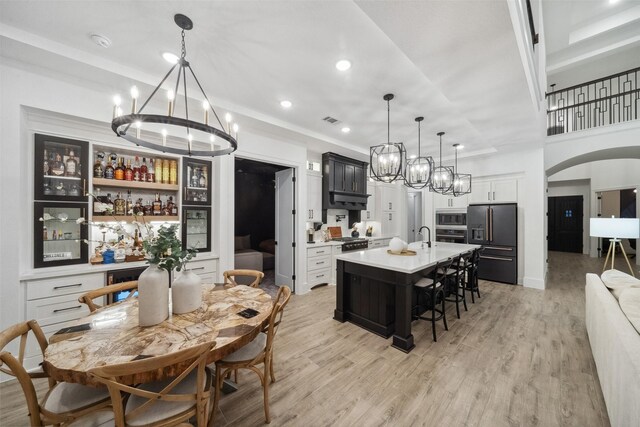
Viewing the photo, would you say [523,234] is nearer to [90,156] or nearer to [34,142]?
[90,156]

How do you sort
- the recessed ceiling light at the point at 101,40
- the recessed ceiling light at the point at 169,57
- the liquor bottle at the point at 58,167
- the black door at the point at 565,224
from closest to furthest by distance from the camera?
the recessed ceiling light at the point at 101,40 → the recessed ceiling light at the point at 169,57 → the liquor bottle at the point at 58,167 → the black door at the point at 565,224

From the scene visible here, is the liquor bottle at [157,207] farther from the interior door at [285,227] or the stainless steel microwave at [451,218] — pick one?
the stainless steel microwave at [451,218]

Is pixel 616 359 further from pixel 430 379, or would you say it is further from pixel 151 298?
pixel 151 298

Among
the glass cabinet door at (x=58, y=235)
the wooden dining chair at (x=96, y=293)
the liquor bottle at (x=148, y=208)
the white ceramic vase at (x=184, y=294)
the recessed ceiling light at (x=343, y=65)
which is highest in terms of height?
the recessed ceiling light at (x=343, y=65)

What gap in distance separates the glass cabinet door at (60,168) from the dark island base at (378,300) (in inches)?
126

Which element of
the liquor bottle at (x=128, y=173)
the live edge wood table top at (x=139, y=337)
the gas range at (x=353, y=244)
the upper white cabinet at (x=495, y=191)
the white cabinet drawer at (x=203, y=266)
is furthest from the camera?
→ the upper white cabinet at (x=495, y=191)

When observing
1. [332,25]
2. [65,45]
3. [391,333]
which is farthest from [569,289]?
[65,45]

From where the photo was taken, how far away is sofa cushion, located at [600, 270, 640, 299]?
235cm

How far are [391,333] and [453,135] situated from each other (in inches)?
148

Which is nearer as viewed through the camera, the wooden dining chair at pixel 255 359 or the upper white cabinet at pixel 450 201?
the wooden dining chair at pixel 255 359

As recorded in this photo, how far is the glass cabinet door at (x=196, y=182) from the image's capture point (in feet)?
11.0

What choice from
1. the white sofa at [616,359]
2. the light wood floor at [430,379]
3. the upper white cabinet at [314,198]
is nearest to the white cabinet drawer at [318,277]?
the upper white cabinet at [314,198]

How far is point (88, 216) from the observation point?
2660mm

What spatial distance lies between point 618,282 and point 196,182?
16.7 feet
